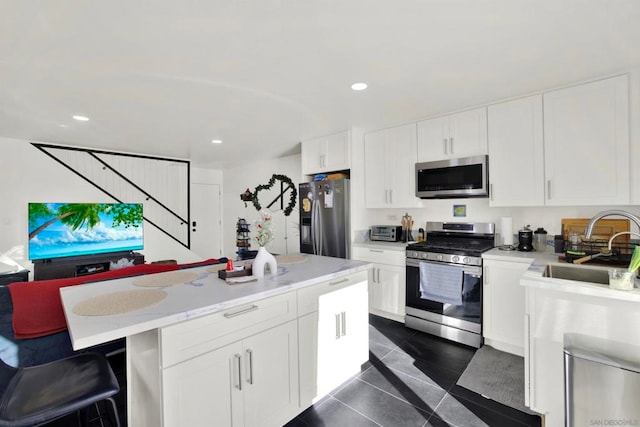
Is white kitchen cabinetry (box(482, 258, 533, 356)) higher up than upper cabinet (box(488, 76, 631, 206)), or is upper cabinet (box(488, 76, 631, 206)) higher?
upper cabinet (box(488, 76, 631, 206))

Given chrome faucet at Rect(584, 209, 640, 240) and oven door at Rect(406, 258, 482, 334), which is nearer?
chrome faucet at Rect(584, 209, 640, 240)

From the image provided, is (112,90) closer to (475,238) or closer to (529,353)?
(529,353)

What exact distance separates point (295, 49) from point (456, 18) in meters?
0.92

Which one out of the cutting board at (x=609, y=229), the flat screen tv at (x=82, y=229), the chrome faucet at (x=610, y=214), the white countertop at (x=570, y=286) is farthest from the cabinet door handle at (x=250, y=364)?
the flat screen tv at (x=82, y=229)

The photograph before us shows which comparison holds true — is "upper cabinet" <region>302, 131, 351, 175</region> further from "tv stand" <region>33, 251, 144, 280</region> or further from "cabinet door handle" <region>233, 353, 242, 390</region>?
"tv stand" <region>33, 251, 144, 280</region>

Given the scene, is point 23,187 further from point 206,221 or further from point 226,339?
point 226,339

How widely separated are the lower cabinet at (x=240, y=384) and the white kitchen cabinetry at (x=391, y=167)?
7.41 ft

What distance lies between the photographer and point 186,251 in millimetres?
5914

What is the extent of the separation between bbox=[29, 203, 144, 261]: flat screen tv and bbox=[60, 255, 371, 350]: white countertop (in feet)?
11.5

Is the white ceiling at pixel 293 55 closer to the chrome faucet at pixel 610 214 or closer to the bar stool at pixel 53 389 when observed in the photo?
the chrome faucet at pixel 610 214

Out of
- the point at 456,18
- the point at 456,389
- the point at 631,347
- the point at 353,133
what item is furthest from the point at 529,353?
the point at 353,133

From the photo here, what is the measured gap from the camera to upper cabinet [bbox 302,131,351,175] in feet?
12.2

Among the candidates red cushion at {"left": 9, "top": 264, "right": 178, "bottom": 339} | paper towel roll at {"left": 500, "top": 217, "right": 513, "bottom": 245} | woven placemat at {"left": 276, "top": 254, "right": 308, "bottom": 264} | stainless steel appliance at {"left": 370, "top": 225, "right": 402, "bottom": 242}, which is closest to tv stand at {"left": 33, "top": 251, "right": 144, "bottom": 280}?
red cushion at {"left": 9, "top": 264, "right": 178, "bottom": 339}

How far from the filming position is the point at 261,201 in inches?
228
